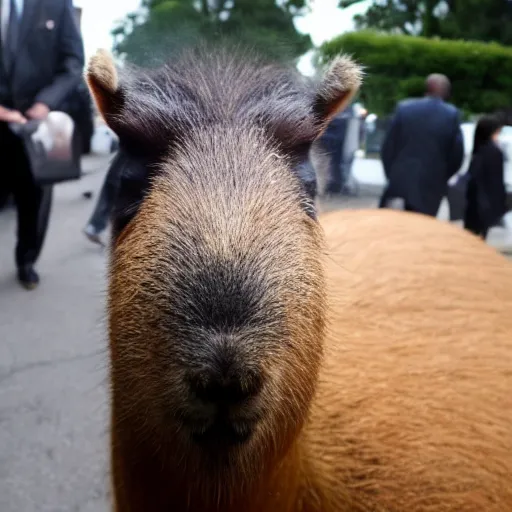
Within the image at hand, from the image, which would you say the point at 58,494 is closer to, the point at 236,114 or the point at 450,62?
the point at 236,114

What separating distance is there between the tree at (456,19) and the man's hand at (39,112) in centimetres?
342

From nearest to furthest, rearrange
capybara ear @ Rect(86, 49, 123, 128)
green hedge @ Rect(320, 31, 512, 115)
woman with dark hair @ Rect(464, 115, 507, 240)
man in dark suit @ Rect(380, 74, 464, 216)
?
capybara ear @ Rect(86, 49, 123, 128) → man in dark suit @ Rect(380, 74, 464, 216) → green hedge @ Rect(320, 31, 512, 115) → woman with dark hair @ Rect(464, 115, 507, 240)

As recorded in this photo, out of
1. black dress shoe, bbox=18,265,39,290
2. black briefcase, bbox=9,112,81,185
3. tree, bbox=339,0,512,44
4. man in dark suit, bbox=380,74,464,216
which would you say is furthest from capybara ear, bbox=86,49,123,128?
tree, bbox=339,0,512,44

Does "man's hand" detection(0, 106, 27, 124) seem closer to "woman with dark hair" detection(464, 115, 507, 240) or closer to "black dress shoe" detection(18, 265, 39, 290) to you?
"black dress shoe" detection(18, 265, 39, 290)

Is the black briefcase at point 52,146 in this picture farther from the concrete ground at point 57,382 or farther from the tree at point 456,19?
the tree at point 456,19

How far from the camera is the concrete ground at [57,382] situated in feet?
11.5

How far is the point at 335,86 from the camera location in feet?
6.09

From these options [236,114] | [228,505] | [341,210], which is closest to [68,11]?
[341,210]

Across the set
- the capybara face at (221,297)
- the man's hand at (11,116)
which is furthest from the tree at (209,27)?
the man's hand at (11,116)

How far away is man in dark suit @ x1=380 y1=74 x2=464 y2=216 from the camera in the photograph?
5918mm

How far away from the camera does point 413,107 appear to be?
5.95 meters

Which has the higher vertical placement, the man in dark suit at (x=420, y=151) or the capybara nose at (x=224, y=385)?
the capybara nose at (x=224, y=385)

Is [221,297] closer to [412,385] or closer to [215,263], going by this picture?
[215,263]

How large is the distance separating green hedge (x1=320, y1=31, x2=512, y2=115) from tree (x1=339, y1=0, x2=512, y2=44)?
0.10 metres
